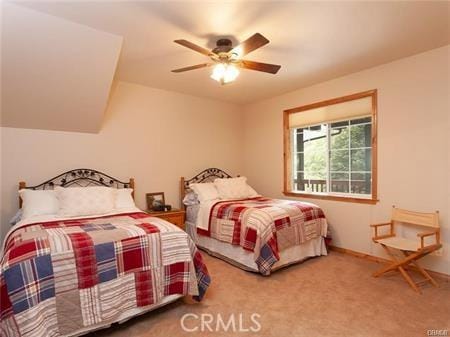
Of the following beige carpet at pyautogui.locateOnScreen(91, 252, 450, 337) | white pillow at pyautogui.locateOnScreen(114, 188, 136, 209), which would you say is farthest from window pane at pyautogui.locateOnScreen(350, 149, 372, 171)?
white pillow at pyautogui.locateOnScreen(114, 188, 136, 209)

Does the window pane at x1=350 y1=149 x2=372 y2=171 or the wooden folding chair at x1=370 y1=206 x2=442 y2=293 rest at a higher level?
the window pane at x1=350 y1=149 x2=372 y2=171

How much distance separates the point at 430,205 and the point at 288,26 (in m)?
2.41

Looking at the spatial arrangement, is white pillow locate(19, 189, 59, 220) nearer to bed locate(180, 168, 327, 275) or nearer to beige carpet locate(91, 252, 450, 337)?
beige carpet locate(91, 252, 450, 337)

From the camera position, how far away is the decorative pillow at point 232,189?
3951mm

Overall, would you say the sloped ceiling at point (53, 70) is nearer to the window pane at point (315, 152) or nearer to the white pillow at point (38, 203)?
the white pillow at point (38, 203)

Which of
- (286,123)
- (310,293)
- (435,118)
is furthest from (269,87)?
(310,293)

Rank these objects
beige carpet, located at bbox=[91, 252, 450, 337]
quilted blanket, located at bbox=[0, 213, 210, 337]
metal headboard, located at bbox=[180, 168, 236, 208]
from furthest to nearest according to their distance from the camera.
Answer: metal headboard, located at bbox=[180, 168, 236, 208], beige carpet, located at bbox=[91, 252, 450, 337], quilted blanket, located at bbox=[0, 213, 210, 337]

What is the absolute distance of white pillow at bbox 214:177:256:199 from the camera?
395cm

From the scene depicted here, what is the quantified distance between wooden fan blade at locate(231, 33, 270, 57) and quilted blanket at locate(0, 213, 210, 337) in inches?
63.7

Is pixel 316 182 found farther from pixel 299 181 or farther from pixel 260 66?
pixel 260 66

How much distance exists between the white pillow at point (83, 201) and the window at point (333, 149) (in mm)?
2769

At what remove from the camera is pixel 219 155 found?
4.86 metres

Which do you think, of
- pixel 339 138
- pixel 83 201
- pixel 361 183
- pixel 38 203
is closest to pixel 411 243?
pixel 361 183

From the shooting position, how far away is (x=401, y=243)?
8.92 feet
